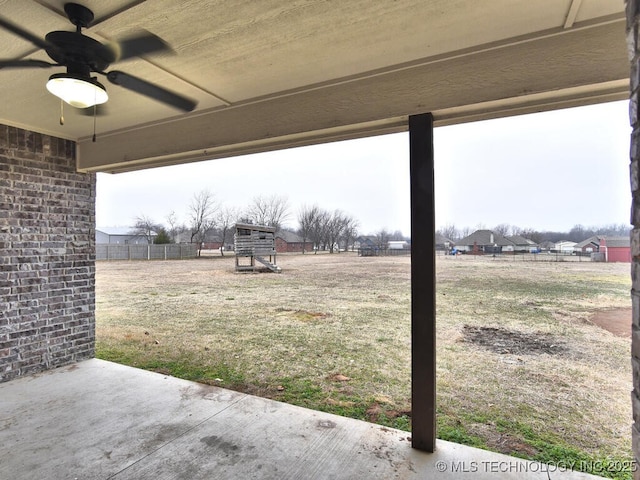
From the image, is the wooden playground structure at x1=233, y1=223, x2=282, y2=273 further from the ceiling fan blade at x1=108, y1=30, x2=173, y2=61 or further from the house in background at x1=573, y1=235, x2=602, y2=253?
the house in background at x1=573, y1=235, x2=602, y2=253

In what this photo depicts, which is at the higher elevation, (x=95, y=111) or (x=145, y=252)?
(x=95, y=111)

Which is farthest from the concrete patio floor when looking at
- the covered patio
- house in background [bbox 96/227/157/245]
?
house in background [bbox 96/227/157/245]

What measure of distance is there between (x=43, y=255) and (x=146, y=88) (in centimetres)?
253

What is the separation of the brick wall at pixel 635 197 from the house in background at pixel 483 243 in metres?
28.3

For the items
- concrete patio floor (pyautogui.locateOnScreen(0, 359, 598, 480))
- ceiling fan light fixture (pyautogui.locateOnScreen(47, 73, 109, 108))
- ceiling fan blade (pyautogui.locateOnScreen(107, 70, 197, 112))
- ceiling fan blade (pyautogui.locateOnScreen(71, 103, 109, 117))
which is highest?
ceiling fan blade (pyautogui.locateOnScreen(71, 103, 109, 117))

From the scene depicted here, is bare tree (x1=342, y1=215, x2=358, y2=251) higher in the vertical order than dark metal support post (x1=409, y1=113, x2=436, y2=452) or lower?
higher

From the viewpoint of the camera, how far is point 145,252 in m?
21.0

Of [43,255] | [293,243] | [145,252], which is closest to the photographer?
[43,255]

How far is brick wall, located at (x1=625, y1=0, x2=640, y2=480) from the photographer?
771mm

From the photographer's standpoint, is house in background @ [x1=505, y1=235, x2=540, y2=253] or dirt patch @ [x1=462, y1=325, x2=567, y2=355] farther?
house in background @ [x1=505, y1=235, x2=540, y2=253]

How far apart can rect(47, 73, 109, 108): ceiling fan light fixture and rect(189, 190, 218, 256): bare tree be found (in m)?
23.0

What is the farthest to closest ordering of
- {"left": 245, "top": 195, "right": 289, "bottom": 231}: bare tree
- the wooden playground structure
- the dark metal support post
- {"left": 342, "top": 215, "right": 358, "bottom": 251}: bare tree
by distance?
{"left": 342, "top": 215, "right": 358, "bottom": 251}: bare tree < {"left": 245, "top": 195, "right": 289, "bottom": 231}: bare tree < the wooden playground structure < the dark metal support post

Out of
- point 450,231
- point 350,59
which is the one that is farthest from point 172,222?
point 350,59

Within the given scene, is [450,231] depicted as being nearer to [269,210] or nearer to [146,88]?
→ [269,210]
